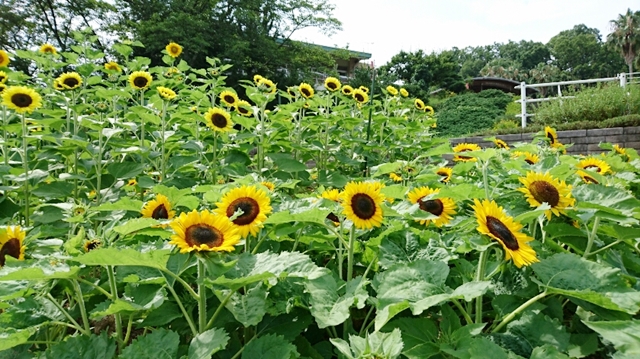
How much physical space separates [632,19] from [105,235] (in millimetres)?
62563

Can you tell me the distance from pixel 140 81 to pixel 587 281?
9.26ft

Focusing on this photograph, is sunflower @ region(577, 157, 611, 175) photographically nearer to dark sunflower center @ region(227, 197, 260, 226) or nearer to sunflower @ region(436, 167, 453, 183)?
sunflower @ region(436, 167, 453, 183)

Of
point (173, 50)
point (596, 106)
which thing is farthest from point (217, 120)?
point (596, 106)

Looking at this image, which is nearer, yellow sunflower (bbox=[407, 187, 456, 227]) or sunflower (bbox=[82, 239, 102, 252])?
sunflower (bbox=[82, 239, 102, 252])

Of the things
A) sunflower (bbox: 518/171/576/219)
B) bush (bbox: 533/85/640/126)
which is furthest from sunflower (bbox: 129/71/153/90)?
bush (bbox: 533/85/640/126)

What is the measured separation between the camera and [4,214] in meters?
2.10

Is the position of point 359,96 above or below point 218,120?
above

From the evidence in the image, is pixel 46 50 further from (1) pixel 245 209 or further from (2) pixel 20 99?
(1) pixel 245 209

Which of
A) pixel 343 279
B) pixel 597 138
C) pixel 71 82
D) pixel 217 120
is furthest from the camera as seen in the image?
pixel 597 138

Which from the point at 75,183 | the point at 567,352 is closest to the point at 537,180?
the point at 567,352

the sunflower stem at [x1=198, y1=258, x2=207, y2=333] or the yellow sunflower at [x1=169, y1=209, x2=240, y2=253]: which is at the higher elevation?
the yellow sunflower at [x1=169, y1=209, x2=240, y2=253]

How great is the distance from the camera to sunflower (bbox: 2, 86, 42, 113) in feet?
7.57

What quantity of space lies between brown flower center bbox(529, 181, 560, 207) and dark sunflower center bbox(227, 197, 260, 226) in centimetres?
72

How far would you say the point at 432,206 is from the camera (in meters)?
1.39
